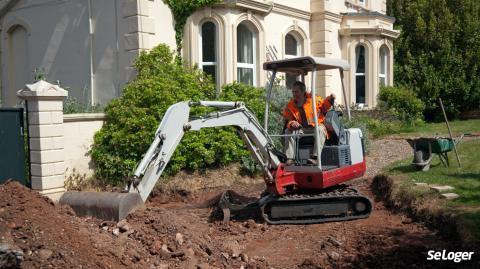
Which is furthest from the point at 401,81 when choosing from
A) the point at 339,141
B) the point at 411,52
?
the point at 339,141

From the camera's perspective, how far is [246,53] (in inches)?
603

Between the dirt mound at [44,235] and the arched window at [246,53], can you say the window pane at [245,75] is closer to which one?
the arched window at [246,53]

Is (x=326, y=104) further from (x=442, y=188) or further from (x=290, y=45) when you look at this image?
(x=290, y=45)

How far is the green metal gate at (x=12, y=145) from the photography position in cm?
933

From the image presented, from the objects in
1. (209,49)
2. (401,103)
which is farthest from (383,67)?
(209,49)

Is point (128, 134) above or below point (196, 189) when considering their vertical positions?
above

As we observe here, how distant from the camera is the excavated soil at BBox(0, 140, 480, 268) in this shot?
558cm

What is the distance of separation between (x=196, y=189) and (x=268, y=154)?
3.09 m

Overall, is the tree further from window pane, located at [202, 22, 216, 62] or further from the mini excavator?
the mini excavator

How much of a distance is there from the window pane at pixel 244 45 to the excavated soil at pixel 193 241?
7.97 m

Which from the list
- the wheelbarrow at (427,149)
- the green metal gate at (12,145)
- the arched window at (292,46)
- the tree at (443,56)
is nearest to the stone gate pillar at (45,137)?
the green metal gate at (12,145)

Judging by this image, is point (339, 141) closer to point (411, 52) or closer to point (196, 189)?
point (196, 189)

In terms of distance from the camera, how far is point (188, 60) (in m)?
13.7

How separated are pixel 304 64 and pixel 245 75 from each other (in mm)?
7216
